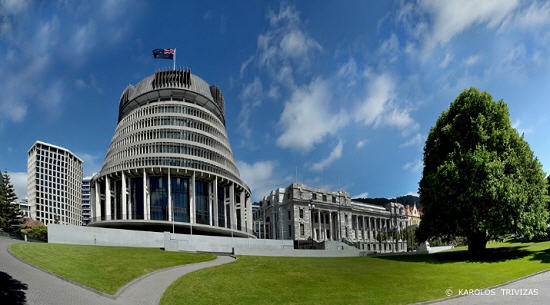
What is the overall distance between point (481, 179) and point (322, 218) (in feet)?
220

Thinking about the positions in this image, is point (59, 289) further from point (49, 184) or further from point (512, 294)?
point (49, 184)

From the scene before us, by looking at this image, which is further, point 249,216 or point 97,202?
point 249,216

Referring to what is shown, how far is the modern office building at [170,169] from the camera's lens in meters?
64.6

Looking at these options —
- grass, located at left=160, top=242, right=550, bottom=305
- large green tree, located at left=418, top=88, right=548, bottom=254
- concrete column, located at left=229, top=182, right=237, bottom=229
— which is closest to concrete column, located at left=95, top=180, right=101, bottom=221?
concrete column, located at left=229, top=182, right=237, bottom=229

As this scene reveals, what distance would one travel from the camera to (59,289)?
20.0 meters

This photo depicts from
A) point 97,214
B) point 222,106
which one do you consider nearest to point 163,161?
point 97,214

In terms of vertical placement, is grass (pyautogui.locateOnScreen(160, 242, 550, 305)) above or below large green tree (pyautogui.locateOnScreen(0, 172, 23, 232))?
below

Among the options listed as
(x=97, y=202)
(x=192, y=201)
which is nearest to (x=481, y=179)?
(x=192, y=201)

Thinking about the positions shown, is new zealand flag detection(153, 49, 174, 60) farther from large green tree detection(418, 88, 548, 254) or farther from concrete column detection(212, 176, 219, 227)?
large green tree detection(418, 88, 548, 254)

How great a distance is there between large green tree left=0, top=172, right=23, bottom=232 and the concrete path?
8810 cm

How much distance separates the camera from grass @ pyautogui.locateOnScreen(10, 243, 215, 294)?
23047 mm

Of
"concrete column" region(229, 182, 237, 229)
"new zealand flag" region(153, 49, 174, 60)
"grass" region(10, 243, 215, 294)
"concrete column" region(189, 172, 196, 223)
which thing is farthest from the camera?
"new zealand flag" region(153, 49, 174, 60)

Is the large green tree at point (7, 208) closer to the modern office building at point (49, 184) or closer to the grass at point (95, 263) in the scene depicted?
the grass at point (95, 263)

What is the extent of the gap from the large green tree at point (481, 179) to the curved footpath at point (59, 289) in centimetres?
3328
